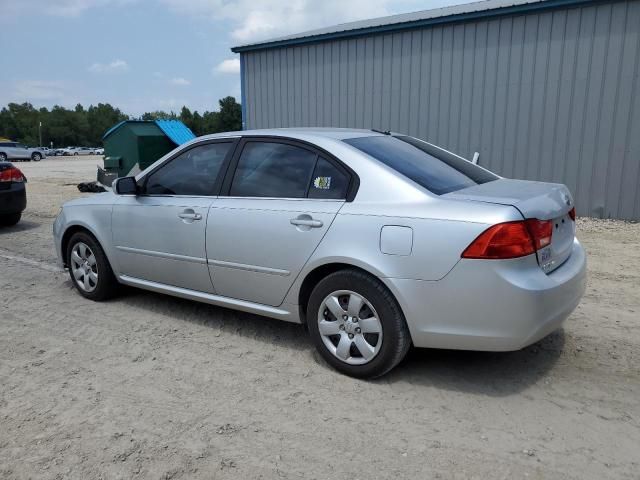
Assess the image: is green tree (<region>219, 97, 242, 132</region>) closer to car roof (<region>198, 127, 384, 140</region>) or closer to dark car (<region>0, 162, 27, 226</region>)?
dark car (<region>0, 162, 27, 226</region>)

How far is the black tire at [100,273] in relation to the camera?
494cm

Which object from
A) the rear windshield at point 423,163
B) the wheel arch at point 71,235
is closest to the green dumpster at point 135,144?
the wheel arch at point 71,235

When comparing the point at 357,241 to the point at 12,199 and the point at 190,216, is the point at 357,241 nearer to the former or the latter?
the point at 190,216

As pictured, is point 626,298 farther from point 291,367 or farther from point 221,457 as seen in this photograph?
point 221,457

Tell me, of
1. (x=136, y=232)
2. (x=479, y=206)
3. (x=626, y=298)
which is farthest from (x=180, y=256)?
(x=626, y=298)

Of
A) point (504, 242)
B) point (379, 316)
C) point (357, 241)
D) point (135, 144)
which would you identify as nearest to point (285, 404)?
point (379, 316)

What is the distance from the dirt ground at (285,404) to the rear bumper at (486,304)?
1.29 feet

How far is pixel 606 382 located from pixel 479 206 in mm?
1396

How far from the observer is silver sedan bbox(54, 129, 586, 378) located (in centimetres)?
303

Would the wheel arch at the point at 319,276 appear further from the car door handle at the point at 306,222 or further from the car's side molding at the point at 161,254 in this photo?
the car's side molding at the point at 161,254

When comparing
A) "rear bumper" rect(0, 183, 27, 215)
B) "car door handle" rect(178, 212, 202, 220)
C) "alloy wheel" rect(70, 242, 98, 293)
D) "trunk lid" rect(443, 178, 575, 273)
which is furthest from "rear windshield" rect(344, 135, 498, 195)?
"rear bumper" rect(0, 183, 27, 215)

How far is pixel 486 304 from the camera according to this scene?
2.99m

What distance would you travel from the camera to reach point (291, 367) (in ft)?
12.1

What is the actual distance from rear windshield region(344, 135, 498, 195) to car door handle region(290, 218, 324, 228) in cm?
57
